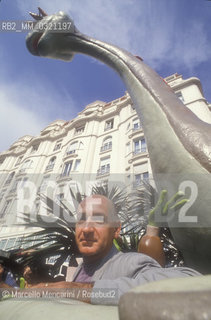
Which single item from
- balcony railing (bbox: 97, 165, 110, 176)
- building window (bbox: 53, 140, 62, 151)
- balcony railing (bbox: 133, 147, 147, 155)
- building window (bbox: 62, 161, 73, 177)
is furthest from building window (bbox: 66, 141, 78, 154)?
balcony railing (bbox: 133, 147, 147, 155)

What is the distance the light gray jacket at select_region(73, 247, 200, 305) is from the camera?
2.31ft

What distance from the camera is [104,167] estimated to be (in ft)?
46.3

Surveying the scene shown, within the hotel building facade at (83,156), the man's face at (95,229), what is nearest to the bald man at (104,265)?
the man's face at (95,229)

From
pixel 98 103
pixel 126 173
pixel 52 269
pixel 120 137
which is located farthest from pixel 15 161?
pixel 52 269

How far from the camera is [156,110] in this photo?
3.35 ft

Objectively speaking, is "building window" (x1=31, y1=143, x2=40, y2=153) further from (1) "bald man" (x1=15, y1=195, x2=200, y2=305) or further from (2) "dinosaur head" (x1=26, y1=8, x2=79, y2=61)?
(1) "bald man" (x1=15, y1=195, x2=200, y2=305)

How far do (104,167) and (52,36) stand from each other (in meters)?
12.5

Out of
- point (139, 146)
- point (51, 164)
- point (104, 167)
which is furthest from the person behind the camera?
point (51, 164)

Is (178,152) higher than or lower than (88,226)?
higher

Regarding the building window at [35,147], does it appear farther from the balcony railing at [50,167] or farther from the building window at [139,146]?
the building window at [139,146]

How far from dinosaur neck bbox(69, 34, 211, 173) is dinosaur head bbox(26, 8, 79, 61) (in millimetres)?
578

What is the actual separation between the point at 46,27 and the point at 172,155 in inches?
61.4

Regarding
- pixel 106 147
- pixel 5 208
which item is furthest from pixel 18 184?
pixel 106 147

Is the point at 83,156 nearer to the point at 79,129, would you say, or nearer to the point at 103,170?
the point at 103,170
